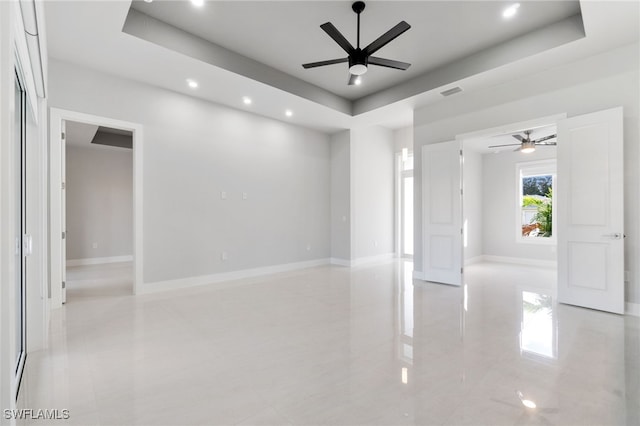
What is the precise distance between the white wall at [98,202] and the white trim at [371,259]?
19.8 ft

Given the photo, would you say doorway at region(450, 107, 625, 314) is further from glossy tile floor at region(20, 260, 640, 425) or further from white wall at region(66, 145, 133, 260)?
white wall at region(66, 145, 133, 260)

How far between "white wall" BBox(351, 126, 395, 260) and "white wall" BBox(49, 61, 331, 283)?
0.85 metres

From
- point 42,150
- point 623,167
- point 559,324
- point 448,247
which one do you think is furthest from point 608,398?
point 42,150

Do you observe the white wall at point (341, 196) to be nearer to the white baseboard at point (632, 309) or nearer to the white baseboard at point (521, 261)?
the white baseboard at point (521, 261)

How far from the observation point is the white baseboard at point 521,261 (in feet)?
22.7

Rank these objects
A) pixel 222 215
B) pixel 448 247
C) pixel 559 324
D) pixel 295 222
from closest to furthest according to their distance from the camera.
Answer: pixel 559 324 → pixel 448 247 → pixel 222 215 → pixel 295 222

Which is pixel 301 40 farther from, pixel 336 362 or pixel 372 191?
pixel 372 191

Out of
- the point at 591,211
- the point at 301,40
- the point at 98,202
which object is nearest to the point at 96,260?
the point at 98,202

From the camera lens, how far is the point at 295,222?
6.64 meters

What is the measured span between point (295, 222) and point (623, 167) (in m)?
5.18

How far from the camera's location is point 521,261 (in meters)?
7.30

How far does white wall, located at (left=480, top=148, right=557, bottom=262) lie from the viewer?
23.7 ft

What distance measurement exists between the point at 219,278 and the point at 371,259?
371cm

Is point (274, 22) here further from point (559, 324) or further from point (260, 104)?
point (559, 324)
